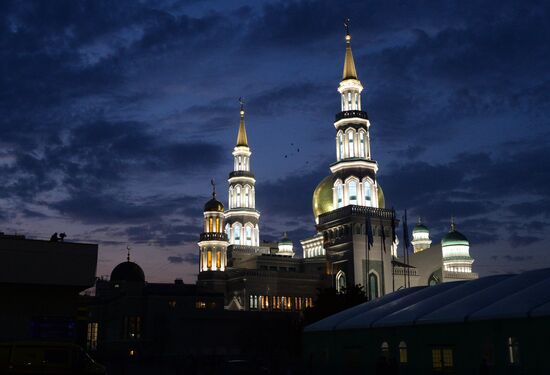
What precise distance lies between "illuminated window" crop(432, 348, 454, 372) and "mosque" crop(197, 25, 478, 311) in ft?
154

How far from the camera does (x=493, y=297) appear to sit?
34.4 m

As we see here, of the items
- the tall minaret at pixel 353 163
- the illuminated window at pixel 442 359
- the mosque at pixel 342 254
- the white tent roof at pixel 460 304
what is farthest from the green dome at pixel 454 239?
the illuminated window at pixel 442 359

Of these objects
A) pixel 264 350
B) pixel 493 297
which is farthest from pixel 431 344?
pixel 264 350

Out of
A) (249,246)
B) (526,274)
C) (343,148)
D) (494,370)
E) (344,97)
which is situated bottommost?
(494,370)

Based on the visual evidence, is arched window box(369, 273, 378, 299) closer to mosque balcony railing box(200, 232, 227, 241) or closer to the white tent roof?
mosque balcony railing box(200, 232, 227, 241)

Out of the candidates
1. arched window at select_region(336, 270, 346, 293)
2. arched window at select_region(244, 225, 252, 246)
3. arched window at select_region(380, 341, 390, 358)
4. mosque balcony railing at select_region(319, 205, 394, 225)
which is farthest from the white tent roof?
arched window at select_region(244, 225, 252, 246)

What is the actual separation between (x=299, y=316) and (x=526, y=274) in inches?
1574

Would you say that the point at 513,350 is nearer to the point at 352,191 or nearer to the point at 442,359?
the point at 442,359

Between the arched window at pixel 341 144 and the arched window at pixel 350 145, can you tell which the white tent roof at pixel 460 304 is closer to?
the arched window at pixel 350 145

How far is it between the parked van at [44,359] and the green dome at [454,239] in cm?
8754

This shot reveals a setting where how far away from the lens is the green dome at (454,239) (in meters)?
105

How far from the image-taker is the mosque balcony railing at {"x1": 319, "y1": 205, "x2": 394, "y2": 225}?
82875 millimetres

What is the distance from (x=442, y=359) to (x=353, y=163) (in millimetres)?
52986

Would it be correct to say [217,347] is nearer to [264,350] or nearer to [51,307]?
[264,350]
